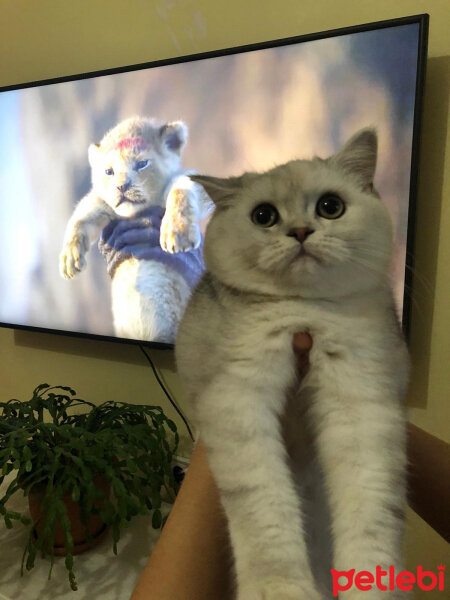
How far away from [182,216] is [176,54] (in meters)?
0.42

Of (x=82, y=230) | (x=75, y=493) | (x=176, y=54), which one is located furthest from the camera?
(x=82, y=230)

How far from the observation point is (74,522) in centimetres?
104

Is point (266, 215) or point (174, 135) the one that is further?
point (174, 135)

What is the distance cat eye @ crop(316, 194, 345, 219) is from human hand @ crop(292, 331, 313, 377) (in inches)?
3.9

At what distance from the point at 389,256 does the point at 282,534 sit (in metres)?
0.24

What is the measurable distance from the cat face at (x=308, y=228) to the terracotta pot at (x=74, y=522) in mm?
794

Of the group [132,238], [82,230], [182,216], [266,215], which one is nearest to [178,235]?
[182,216]

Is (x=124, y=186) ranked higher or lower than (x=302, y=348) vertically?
higher

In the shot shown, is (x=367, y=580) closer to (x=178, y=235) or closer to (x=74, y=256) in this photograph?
(x=178, y=235)

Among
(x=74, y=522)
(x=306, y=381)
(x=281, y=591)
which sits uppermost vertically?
(x=306, y=381)

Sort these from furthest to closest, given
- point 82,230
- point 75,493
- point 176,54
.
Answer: point 82,230 < point 176,54 < point 75,493

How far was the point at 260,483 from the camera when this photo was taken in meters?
0.35

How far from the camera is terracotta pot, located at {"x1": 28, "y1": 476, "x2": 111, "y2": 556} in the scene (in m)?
1.00

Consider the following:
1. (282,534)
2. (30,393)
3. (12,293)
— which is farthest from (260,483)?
(30,393)
